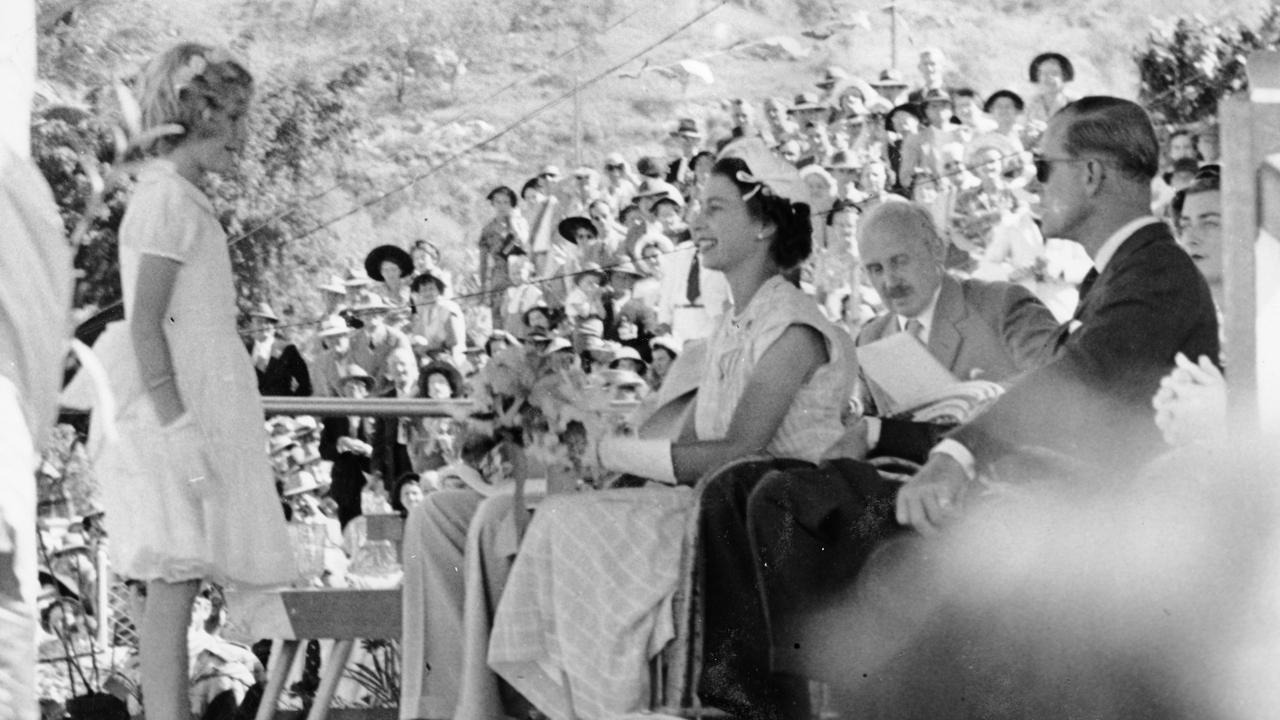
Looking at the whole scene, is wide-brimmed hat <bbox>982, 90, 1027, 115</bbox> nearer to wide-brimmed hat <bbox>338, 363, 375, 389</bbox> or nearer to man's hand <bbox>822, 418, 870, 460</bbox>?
wide-brimmed hat <bbox>338, 363, 375, 389</bbox>

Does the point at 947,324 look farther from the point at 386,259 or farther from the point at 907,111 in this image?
the point at 386,259

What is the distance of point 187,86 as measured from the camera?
167 inches

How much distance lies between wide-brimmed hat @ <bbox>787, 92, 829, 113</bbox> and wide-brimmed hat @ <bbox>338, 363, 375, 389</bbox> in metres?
2.22

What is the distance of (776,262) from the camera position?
4637 millimetres

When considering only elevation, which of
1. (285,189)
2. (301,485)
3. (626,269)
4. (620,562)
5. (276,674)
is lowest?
(301,485)

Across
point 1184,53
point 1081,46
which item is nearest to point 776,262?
point 1184,53

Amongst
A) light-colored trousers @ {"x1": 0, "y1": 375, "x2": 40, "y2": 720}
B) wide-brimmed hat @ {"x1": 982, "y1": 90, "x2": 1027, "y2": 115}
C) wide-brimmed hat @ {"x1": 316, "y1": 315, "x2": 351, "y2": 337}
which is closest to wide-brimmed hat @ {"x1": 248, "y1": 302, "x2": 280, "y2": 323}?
wide-brimmed hat @ {"x1": 316, "y1": 315, "x2": 351, "y2": 337}

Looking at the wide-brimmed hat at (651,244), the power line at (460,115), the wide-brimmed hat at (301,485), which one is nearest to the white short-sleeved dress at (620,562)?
the wide-brimmed hat at (301,485)

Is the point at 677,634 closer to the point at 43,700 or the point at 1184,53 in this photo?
the point at 43,700

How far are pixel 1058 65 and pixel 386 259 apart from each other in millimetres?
3755

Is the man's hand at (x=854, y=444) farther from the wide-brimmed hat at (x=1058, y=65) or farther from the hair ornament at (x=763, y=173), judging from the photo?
the wide-brimmed hat at (x=1058, y=65)

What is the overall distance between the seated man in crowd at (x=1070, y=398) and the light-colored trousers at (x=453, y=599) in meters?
0.66

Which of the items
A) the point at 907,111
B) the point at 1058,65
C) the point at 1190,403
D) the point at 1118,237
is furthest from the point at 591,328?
the point at 1190,403

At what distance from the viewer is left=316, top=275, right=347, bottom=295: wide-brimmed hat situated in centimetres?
1070
